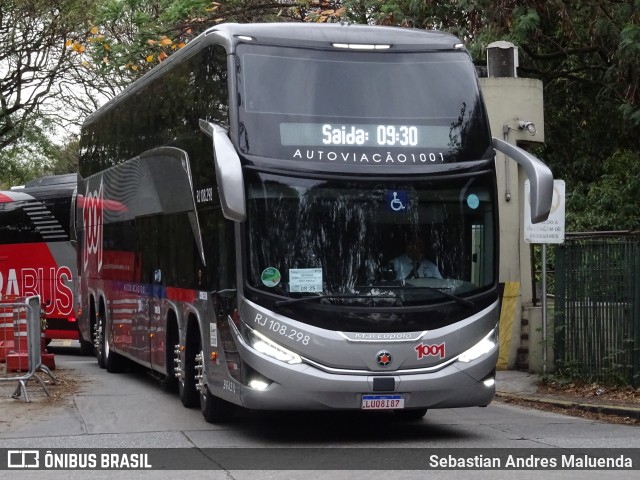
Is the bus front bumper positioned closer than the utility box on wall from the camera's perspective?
Yes

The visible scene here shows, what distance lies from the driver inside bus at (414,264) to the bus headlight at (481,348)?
788mm

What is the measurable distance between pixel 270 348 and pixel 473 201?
253 centimetres

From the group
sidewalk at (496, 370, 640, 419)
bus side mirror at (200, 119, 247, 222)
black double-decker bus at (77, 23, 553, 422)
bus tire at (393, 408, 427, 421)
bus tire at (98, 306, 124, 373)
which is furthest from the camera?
bus tire at (98, 306, 124, 373)

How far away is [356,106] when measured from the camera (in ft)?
41.1

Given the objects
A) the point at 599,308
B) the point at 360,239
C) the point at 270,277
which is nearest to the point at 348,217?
the point at 360,239

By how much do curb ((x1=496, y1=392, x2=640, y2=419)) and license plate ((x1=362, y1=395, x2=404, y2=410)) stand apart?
389cm

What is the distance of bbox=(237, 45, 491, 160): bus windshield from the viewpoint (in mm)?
12312

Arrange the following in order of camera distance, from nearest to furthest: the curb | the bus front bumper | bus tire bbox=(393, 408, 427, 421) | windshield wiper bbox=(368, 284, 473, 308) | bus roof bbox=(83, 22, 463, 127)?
the bus front bumper < windshield wiper bbox=(368, 284, 473, 308) < bus roof bbox=(83, 22, 463, 127) < bus tire bbox=(393, 408, 427, 421) < the curb

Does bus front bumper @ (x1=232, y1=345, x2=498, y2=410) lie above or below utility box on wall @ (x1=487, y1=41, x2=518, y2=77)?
below

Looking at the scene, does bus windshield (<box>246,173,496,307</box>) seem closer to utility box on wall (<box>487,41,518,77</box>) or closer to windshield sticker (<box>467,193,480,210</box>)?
windshield sticker (<box>467,193,480,210</box>)

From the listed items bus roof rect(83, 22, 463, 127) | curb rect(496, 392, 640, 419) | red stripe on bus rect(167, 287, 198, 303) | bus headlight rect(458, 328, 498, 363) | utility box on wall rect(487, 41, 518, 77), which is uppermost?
utility box on wall rect(487, 41, 518, 77)

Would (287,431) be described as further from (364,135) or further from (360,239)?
(364,135)

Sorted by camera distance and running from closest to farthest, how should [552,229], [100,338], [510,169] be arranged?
1. [552,229]
2. [510,169]
3. [100,338]

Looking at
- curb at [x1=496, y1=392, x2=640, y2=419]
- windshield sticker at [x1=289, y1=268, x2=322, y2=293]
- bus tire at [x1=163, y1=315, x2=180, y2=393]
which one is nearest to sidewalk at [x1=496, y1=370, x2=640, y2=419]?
curb at [x1=496, y1=392, x2=640, y2=419]
